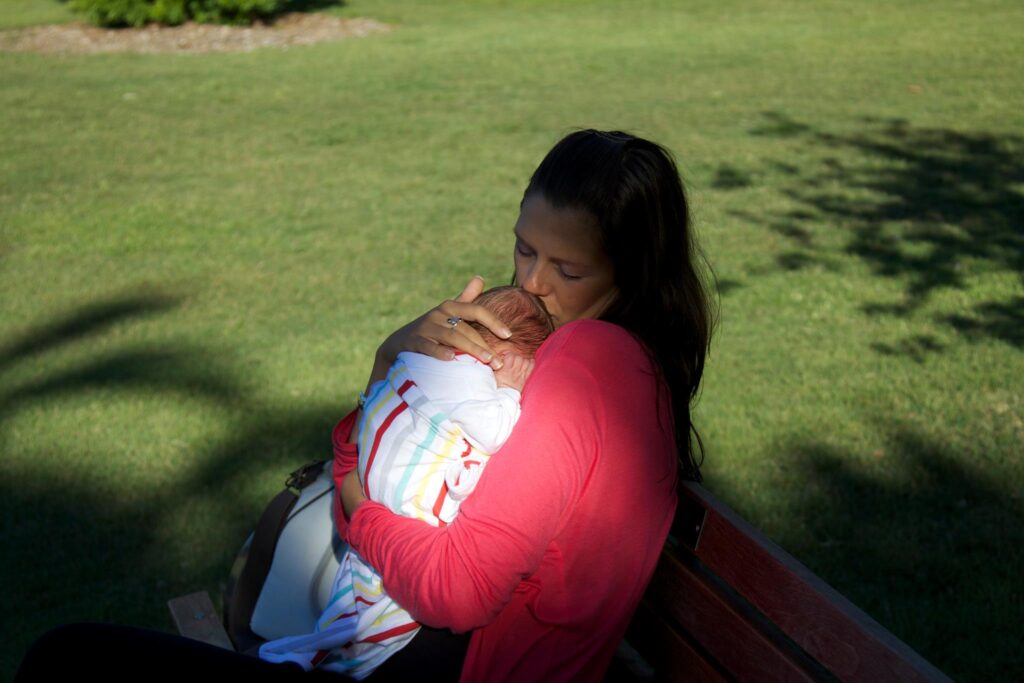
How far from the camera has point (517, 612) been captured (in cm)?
187

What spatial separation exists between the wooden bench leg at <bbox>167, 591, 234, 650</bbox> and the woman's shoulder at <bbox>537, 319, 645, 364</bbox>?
1.33 m

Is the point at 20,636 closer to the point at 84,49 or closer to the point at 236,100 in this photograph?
the point at 236,100

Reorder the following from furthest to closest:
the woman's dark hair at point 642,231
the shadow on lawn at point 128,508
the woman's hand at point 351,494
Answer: the shadow on lawn at point 128,508, the woman's hand at point 351,494, the woman's dark hair at point 642,231

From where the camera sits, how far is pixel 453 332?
6.58 feet

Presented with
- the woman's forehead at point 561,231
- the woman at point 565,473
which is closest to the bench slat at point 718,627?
the woman at point 565,473

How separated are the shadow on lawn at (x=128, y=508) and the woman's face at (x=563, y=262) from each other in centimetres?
222

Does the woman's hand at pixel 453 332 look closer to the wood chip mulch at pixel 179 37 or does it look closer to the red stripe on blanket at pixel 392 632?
the red stripe on blanket at pixel 392 632

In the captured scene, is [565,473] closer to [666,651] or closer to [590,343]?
[590,343]

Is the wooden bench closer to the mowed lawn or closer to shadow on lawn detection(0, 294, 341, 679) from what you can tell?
the mowed lawn

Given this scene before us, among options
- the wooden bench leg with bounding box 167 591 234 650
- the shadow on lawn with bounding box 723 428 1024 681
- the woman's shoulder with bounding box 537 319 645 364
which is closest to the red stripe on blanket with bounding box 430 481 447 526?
the woman's shoulder with bounding box 537 319 645 364

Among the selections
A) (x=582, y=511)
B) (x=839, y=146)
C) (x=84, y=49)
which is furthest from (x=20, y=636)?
(x=84, y=49)

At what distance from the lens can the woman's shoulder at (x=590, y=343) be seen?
1787 millimetres

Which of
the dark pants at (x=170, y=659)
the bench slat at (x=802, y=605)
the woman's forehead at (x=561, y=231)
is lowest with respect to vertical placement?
the dark pants at (x=170, y=659)

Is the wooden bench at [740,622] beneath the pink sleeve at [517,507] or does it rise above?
beneath
